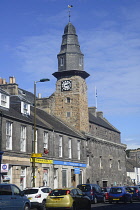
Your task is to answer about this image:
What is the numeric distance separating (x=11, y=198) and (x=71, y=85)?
37.0 meters

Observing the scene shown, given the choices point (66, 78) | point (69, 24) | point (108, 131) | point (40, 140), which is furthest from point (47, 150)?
point (108, 131)

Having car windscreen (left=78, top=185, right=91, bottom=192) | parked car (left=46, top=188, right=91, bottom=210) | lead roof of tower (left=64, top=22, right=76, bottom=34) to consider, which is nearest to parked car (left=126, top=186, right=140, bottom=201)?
car windscreen (left=78, top=185, right=91, bottom=192)

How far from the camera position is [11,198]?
49.7ft

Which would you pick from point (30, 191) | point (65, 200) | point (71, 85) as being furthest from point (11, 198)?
point (71, 85)

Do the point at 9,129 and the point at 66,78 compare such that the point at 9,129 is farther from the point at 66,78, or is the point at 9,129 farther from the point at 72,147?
the point at 66,78

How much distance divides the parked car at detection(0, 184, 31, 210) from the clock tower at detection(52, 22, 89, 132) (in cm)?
3308

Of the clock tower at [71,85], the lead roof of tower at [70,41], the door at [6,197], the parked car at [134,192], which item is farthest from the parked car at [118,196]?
the lead roof of tower at [70,41]

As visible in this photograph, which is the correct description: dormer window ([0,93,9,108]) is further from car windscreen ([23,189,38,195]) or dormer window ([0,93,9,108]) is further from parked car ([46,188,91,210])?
parked car ([46,188,91,210])

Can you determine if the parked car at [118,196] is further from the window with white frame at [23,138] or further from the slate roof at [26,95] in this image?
the slate roof at [26,95]

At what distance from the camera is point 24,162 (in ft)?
104

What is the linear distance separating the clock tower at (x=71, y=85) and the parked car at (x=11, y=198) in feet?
109

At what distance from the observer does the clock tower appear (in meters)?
50.3

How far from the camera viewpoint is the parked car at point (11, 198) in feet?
47.8

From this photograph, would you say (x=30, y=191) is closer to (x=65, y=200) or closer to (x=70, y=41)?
(x=65, y=200)
